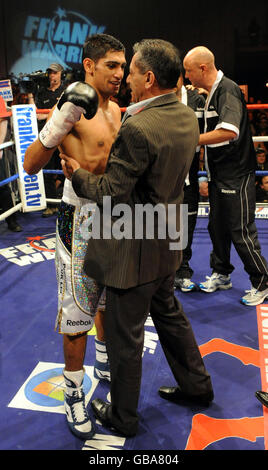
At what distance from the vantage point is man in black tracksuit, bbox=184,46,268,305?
239cm

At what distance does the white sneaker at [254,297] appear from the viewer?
2.58m

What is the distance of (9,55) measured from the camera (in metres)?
7.36

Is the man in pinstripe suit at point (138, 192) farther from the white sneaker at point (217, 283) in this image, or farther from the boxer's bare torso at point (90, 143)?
the white sneaker at point (217, 283)

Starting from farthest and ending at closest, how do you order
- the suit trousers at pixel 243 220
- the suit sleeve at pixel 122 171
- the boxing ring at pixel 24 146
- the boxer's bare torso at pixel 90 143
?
1. the boxing ring at pixel 24 146
2. the suit trousers at pixel 243 220
3. the boxer's bare torso at pixel 90 143
4. the suit sleeve at pixel 122 171

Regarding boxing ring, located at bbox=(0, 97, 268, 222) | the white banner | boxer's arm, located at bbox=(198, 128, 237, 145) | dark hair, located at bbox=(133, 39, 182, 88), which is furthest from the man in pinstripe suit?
the white banner

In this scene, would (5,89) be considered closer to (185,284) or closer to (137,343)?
(185,284)

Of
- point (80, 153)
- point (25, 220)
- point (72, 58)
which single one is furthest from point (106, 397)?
point (72, 58)

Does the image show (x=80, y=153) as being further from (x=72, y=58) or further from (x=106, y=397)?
(x=72, y=58)

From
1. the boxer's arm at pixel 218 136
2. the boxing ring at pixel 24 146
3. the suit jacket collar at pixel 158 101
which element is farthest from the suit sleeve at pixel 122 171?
the boxing ring at pixel 24 146

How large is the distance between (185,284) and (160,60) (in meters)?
1.67

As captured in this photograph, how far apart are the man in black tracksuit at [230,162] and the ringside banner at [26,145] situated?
1591 mm

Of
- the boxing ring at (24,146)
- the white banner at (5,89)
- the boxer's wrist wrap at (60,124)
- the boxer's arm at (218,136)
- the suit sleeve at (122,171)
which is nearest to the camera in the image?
the suit sleeve at (122,171)

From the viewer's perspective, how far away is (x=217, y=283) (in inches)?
110

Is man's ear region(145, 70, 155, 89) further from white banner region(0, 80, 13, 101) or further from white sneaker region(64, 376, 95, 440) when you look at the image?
white banner region(0, 80, 13, 101)
